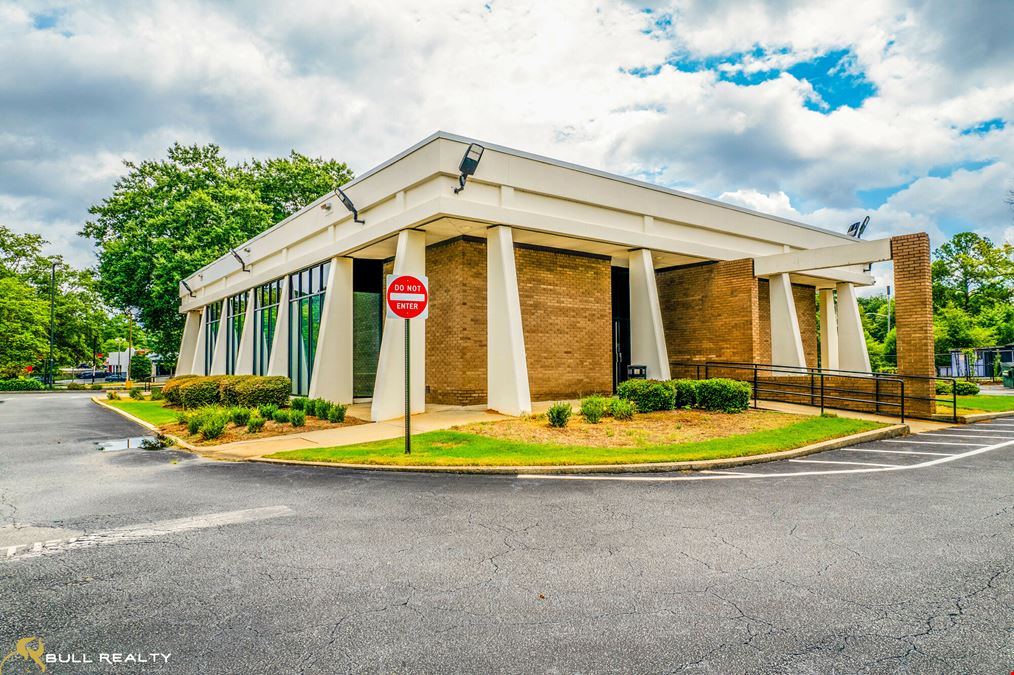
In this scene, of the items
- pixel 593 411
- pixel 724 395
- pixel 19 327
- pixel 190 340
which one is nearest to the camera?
pixel 593 411

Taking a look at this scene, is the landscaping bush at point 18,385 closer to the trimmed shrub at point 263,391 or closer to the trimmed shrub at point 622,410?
the trimmed shrub at point 263,391

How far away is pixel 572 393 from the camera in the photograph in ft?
59.4

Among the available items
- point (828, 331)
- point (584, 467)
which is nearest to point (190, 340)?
point (584, 467)

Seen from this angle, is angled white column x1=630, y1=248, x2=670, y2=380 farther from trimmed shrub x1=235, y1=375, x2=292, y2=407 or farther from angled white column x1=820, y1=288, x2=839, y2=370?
angled white column x1=820, y1=288, x2=839, y2=370

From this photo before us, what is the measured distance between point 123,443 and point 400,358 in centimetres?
637

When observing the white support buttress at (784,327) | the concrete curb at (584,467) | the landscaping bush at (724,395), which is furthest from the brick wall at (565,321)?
the concrete curb at (584,467)

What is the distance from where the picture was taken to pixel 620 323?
22.1 meters

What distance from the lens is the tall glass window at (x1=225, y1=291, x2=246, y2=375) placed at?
94.5 ft

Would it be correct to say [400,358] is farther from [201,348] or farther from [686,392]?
[201,348]

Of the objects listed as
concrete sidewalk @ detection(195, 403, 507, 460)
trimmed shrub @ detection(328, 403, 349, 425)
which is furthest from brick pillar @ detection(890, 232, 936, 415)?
trimmed shrub @ detection(328, 403, 349, 425)

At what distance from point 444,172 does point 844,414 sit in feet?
41.0

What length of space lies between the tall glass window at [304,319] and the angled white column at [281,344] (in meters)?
0.17

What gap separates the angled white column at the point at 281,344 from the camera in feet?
71.2

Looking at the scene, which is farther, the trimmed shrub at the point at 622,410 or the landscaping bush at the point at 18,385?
the landscaping bush at the point at 18,385
